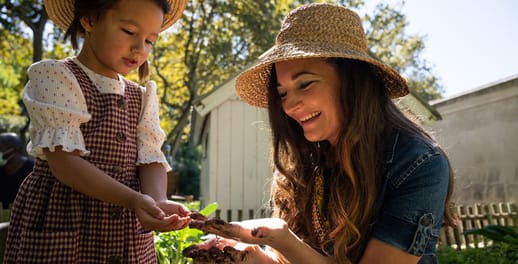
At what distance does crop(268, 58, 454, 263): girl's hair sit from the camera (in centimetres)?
206

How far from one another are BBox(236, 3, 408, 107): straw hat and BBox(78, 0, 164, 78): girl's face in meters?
0.58

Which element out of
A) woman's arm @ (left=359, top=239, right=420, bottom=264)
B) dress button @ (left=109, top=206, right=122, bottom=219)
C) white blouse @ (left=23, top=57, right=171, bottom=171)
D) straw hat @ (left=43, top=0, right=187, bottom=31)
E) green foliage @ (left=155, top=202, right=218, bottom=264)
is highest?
straw hat @ (left=43, top=0, right=187, bottom=31)

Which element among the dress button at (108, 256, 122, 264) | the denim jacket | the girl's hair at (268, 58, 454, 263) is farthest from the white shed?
the dress button at (108, 256, 122, 264)

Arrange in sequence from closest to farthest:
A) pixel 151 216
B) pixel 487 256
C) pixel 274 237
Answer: pixel 151 216 < pixel 274 237 < pixel 487 256

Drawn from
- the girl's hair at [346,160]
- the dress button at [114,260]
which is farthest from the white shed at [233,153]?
the dress button at [114,260]

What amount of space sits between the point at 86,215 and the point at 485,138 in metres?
11.1

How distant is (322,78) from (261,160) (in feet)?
25.0

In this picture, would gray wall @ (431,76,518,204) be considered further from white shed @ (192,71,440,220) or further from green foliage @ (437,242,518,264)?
green foliage @ (437,242,518,264)

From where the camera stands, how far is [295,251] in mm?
1956

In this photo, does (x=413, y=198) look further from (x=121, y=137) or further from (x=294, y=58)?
(x=121, y=137)

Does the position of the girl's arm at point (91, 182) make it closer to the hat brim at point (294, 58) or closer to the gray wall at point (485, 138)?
the hat brim at point (294, 58)

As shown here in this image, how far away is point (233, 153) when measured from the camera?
9.51m

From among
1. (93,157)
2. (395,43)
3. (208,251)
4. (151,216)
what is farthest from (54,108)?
(395,43)

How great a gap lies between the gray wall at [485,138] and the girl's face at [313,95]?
8.35 metres
